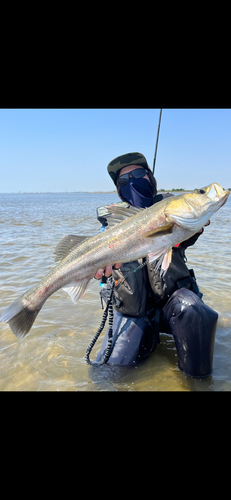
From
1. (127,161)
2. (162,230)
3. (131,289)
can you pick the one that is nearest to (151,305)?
(131,289)

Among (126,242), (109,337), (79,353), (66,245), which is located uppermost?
(126,242)

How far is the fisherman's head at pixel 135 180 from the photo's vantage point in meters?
4.29

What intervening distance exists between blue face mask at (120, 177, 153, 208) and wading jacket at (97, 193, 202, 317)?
60 cm

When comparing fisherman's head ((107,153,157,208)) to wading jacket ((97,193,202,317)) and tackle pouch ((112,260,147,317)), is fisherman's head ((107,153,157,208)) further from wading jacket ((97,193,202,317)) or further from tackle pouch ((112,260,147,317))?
tackle pouch ((112,260,147,317))

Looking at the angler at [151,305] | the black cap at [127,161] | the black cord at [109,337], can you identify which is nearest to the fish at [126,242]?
the angler at [151,305]

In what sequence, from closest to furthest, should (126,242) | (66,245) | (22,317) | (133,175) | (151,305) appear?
(126,242), (22,317), (66,245), (151,305), (133,175)

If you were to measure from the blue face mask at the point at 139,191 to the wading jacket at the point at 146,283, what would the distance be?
60 cm

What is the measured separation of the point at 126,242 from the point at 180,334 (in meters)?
1.35

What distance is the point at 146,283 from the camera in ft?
13.0

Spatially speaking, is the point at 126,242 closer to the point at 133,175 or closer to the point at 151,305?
the point at 151,305
